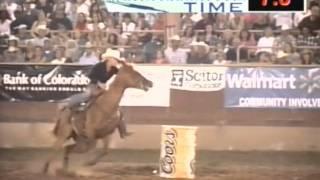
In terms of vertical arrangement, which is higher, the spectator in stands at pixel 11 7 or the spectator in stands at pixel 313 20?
the spectator in stands at pixel 11 7

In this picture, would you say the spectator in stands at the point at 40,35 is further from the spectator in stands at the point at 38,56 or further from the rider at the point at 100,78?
the rider at the point at 100,78

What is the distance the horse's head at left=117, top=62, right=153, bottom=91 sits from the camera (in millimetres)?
5906

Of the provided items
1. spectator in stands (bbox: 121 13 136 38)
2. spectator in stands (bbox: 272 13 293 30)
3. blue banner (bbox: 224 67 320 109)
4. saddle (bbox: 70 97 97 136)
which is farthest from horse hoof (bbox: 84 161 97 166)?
spectator in stands (bbox: 272 13 293 30)

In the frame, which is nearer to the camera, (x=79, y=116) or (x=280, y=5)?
(x=280, y=5)

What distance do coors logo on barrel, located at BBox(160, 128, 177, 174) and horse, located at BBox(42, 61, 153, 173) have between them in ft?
1.30

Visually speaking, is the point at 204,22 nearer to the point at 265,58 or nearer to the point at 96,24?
the point at 265,58

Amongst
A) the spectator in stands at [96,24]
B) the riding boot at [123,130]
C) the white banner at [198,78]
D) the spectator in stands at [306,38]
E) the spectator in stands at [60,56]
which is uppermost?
the spectator in stands at [96,24]

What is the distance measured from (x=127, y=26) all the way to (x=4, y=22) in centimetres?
95

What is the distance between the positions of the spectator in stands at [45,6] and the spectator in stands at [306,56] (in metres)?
1.95

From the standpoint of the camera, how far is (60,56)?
594cm

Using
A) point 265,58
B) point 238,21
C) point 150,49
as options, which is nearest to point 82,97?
point 150,49

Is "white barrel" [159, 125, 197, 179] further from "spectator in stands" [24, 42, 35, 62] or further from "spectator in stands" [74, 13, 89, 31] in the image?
"spectator in stands" [24, 42, 35, 62]

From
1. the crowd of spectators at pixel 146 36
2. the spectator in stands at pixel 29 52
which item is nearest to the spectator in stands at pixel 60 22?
the crowd of spectators at pixel 146 36

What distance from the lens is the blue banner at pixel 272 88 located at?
5844 mm
